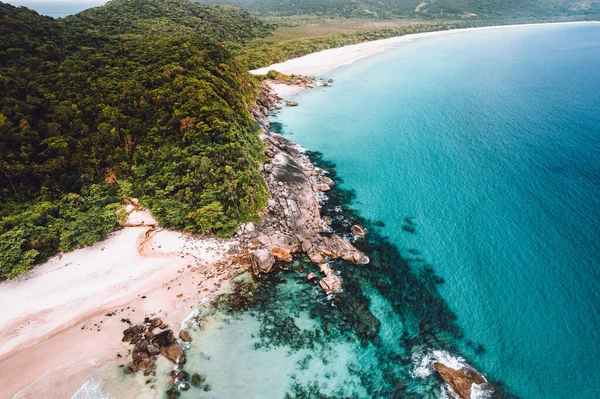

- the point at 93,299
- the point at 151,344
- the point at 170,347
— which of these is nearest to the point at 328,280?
the point at 170,347

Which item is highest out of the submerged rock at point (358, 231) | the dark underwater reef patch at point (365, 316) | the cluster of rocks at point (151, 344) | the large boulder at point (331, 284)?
the cluster of rocks at point (151, 344)

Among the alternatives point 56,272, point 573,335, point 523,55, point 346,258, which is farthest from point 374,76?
point 56,272

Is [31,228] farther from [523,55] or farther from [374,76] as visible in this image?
[523,55]

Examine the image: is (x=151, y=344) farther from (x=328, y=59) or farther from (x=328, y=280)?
(x=328, y=59)

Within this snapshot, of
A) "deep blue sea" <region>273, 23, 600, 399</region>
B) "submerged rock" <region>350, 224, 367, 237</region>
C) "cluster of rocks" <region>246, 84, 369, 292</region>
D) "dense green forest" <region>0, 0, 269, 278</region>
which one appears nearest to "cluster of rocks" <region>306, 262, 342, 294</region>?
"cluster of rocks" <region>246, 84, 369, 292</region>

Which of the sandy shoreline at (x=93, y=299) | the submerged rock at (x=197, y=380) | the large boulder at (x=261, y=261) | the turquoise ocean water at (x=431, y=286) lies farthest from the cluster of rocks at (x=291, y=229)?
the submerged rock at (x=197, y=380)

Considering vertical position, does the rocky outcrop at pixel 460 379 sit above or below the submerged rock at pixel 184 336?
below

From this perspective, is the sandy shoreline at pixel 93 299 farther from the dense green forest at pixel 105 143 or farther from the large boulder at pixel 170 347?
the dense green forest at pixel 105 143

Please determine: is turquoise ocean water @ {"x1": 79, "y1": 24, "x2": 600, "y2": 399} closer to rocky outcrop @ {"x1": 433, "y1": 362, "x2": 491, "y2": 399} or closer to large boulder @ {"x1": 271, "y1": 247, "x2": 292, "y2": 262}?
rocky outcrop @ {"x1": 433, "y1": 362, "x2": 491, "y2": 399}
